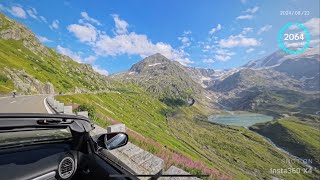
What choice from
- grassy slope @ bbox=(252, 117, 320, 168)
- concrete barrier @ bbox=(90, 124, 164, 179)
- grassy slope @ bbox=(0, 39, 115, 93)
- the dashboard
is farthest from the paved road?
grassy slope @ bbox=(252, 117, 320, 168)

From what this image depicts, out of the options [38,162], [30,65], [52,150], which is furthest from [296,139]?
[38,162]

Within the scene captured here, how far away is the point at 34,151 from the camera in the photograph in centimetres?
266

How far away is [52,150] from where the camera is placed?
279cm

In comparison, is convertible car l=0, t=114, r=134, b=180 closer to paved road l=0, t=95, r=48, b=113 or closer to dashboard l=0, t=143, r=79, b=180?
dashboard l=0, t=143, r=79, b=180

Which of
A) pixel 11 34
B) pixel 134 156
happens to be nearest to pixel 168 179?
pixel 134 156

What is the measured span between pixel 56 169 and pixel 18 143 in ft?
2.56

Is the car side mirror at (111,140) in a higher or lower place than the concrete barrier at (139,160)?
higher

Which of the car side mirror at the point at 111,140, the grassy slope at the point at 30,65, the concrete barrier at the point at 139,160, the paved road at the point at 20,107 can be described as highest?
the grassy slope at the point at 30,65

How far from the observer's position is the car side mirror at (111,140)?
3.24m

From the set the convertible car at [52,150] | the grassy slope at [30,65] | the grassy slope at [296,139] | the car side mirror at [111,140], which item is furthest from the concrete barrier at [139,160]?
the grassy slope at [296,139]

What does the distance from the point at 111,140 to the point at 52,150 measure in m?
0.83

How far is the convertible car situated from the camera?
2.12 meters

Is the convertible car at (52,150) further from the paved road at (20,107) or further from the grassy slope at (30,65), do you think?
the grassy slope at (30,65)

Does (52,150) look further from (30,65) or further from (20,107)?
(30,65)
